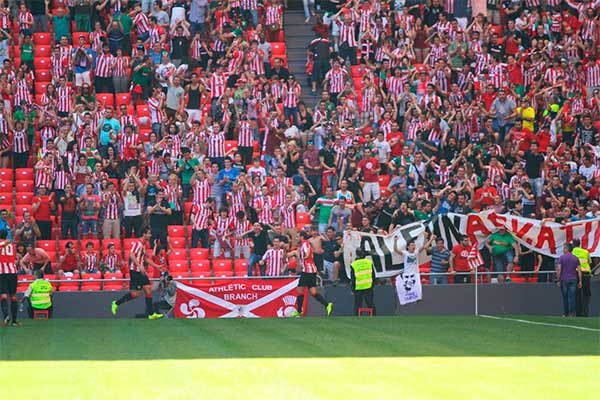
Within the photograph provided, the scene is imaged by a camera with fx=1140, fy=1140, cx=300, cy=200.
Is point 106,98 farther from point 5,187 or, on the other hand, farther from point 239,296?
point 239,296

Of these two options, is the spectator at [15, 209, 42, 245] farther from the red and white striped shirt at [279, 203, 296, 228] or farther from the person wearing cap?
the person wearing cap

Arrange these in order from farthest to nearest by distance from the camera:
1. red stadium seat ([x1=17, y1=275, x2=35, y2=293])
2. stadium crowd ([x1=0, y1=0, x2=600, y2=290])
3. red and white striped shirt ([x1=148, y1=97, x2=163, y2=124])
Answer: red and white striped shirt ([x1=148, y1=97, x2=163, y2=124]), stadium crowd ([x1=0, y1=0, x2=600, y2=290]), red stadium seat ([x1=17, y1=275, x2=35, y2=293])

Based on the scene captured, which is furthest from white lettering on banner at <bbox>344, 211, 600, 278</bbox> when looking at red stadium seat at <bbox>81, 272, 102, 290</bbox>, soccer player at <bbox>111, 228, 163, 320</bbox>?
red stadium seat at <bbox>81, 272, 102, 290</bbox>

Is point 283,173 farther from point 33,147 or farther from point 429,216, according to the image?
point 33,147

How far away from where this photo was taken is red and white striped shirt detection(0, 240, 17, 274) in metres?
24.0

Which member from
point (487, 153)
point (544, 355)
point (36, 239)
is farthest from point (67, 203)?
point (544, 355)

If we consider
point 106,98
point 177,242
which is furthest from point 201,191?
point 106,98

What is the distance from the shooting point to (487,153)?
31016 millimetres

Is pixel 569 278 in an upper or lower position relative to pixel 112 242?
lower

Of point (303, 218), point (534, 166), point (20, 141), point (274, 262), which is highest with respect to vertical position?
point (20, 141)

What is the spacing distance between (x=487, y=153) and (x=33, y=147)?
1236 centimetres

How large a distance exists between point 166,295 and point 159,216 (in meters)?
2.47

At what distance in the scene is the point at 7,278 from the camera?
24.5 m

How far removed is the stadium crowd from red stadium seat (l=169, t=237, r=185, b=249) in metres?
0.04
